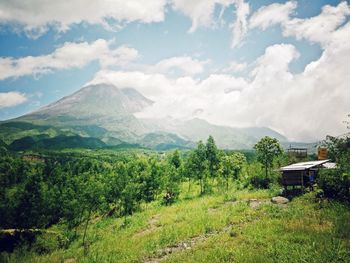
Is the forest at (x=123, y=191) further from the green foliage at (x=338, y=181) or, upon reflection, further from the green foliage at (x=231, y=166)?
the green foliage at (x=338, y=181)

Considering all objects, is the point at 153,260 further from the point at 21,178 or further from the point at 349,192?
the point at 21,178

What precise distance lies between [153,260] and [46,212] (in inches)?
1454

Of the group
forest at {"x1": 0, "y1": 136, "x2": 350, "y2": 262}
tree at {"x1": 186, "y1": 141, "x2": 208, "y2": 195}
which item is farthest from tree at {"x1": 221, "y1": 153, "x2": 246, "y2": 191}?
tree at {"x1": 186, "y1": 141, "x2": 208, "y2": 195}

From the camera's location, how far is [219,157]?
52125 mm

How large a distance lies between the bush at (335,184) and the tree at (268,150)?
17711mm

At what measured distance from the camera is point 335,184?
22859 mm

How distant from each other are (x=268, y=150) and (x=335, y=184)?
20626 millimetres

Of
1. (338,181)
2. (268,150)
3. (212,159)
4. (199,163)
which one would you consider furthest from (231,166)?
(338,181)

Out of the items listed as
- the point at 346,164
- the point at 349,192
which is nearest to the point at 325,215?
the point at 349,192

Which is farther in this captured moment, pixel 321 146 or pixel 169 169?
pixel 169 169

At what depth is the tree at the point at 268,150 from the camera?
4306cm

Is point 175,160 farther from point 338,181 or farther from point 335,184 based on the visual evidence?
point 338,181

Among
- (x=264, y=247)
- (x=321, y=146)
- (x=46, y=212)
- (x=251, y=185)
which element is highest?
(x=321, y=146)

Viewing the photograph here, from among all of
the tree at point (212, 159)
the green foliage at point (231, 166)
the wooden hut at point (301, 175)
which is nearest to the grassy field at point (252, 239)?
the wooden hut at point (301, 175)
